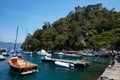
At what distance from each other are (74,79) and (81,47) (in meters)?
94.6

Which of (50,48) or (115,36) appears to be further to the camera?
(50,48)

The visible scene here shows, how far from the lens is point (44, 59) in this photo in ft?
249

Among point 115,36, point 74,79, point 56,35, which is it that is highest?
point 56,35

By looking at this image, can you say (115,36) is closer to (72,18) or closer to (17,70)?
(17,70)

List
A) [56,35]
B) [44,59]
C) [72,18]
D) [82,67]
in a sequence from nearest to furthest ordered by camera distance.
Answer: [82,67] < [44,59] < [56,35] < [72,18]

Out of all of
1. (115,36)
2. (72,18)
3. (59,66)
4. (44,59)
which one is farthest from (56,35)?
(115,36)

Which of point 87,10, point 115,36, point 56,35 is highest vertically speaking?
point 87,10

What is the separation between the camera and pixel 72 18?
175000 millimetres

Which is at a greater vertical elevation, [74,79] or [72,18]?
[72,18]

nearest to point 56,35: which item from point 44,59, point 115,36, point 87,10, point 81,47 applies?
point 81,47

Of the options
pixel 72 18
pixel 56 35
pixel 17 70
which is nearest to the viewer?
pixel 17 70

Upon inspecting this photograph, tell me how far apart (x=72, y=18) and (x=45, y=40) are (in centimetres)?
4172

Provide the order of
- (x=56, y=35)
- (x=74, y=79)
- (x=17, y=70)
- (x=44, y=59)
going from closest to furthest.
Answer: (x=74, y=79)
(x=17, y=70)
(x=44, y=59)
(x=56, y=35)

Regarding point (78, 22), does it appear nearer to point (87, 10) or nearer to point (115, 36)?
point (87, 10)
